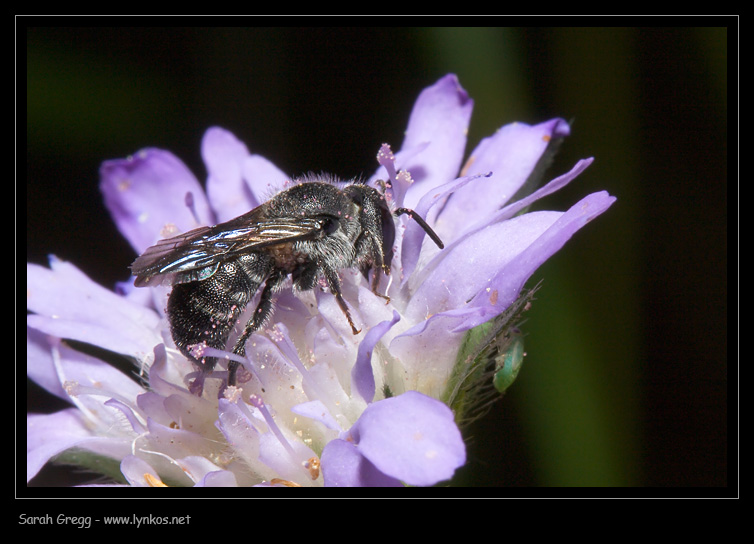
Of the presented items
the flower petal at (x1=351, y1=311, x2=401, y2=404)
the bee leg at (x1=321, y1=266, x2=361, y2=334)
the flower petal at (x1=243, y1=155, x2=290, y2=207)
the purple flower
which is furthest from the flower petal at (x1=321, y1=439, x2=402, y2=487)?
the flower petal at (x1=243, y1=155, x2=290, y2=207)

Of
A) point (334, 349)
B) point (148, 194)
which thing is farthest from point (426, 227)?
point (148, 194)

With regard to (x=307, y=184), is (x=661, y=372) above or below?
below

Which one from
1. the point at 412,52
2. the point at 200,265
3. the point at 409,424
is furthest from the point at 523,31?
the point at 409,424

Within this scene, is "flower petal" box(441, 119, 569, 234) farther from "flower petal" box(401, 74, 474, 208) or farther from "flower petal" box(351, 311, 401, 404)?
"flower petal" box(351, 311, 401, 404)

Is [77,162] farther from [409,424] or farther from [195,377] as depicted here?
[409,424]

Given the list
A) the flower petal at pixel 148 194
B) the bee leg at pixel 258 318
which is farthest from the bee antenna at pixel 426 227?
the flower petal at pixel 148 194

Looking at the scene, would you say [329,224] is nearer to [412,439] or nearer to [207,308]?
[207,308]
